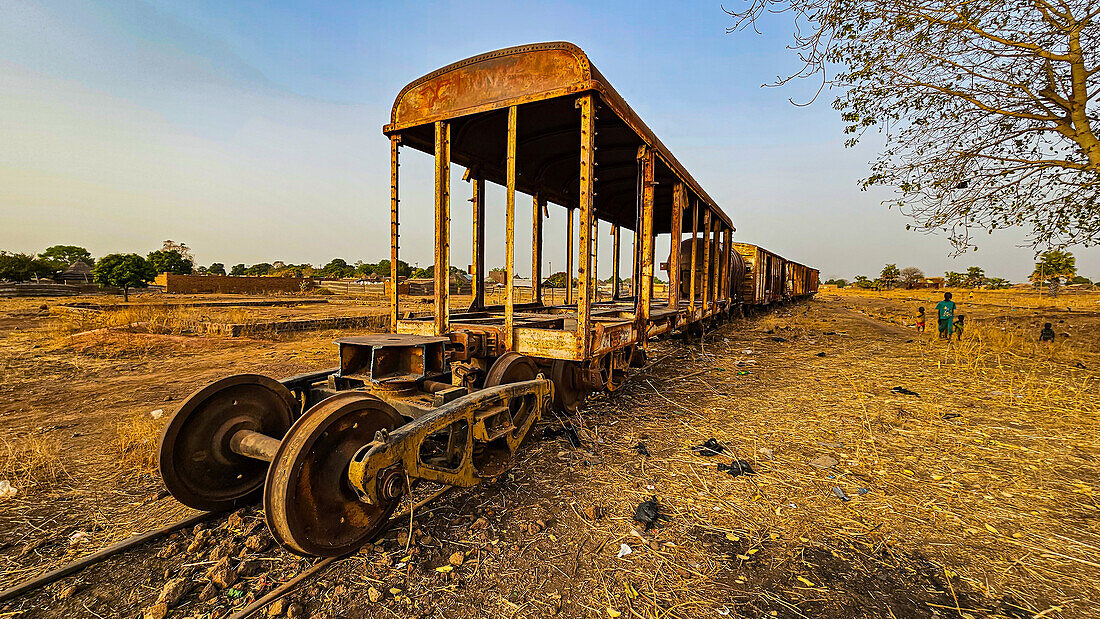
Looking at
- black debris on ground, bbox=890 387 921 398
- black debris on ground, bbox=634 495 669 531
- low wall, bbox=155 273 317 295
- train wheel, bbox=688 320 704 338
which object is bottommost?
black debris on ground, bbox=634 495 669 531

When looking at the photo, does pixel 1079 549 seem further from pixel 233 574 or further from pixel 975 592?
pixel 233 574

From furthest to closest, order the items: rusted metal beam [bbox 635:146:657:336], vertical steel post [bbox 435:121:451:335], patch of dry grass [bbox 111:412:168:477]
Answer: rusted metal beam [bbox 635:146:657:336], vertical steel post [bbox 435:121:451:335], patch of dry grass [bbox 111:412:168:477]

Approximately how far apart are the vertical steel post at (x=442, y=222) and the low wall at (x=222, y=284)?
36435mm

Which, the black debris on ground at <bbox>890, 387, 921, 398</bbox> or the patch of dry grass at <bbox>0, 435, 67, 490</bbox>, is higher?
the black debris on ground at <bbox>890, 387, 921, 398</bbox>

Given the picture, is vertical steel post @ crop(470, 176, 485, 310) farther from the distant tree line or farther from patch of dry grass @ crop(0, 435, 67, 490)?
the distant tree line

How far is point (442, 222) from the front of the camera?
458 centimetres

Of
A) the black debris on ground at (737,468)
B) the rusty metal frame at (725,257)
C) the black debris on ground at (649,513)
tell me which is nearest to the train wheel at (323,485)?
the black debris on ground at (649,513)

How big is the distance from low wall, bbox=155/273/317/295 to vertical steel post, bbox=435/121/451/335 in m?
→ 36.4

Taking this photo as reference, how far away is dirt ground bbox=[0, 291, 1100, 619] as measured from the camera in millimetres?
2217

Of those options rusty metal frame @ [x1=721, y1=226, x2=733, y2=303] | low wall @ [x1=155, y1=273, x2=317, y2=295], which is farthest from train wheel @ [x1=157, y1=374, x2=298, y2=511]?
low wall @ [x1=155, y1=273, x2=317, y2=295]

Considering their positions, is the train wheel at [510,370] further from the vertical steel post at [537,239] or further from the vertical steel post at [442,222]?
the vertical steel post at [537,239]

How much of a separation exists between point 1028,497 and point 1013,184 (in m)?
7.14

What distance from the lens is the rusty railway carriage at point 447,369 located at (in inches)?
89.5

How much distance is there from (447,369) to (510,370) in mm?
570
